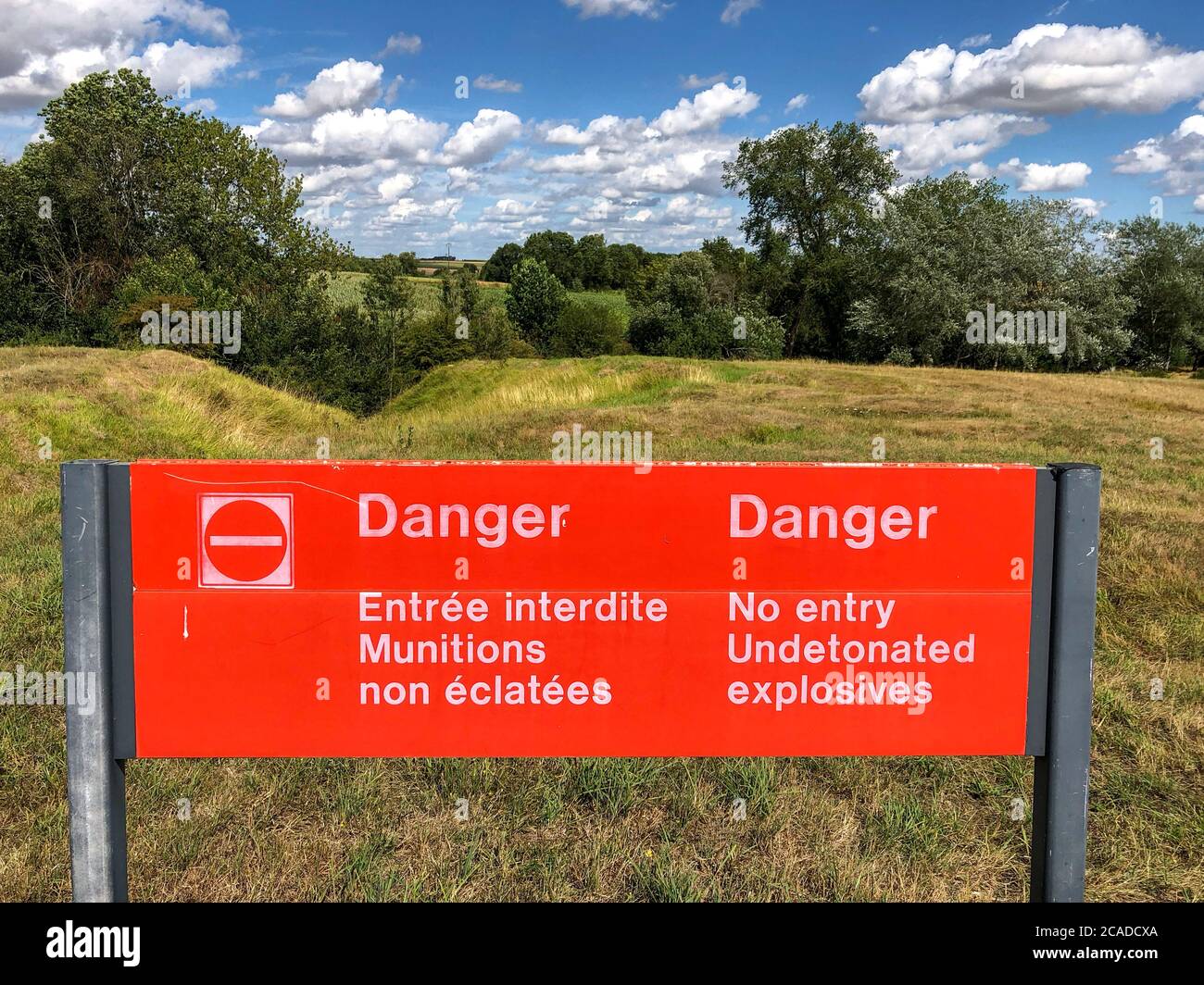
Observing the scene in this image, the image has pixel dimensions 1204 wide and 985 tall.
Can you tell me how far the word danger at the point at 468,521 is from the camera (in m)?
2.58

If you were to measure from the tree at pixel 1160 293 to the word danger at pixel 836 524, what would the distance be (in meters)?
58.9

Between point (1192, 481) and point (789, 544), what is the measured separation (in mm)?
10665

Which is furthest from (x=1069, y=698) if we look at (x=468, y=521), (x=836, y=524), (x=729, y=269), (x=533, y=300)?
(x=533, y=300)

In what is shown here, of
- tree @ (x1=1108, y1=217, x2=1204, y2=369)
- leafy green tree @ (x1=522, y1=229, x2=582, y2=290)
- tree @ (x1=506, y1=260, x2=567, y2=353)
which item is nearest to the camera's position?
tree @ (x1=1108, y1=217, x2=1204, y2=369)

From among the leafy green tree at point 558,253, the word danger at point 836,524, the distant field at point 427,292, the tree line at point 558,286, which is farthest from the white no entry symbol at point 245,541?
the leafy green tree at point 558,253

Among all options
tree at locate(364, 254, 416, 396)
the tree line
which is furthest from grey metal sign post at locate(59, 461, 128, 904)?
tree at locate(364, 254, 416, 396)

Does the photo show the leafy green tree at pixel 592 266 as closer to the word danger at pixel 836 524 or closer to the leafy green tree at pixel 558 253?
the leafy green tree at pixel 558 253

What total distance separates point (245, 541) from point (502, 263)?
3997 inches

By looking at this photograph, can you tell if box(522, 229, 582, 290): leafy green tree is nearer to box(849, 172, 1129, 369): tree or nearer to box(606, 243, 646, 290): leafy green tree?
box(606, 243, 646, 290): leafy green tree

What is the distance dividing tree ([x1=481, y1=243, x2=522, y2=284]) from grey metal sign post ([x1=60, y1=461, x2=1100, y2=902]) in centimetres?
9910

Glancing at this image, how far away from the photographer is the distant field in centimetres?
5944

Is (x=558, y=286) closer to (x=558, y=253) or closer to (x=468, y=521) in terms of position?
(x=558, y=253)
